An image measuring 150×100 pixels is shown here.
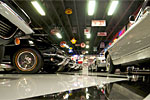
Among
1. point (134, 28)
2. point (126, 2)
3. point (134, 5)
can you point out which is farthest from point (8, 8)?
point (134, 5)

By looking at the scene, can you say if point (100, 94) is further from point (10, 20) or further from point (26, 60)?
point (26, 60)

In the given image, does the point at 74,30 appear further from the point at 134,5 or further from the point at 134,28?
the point at 134,28

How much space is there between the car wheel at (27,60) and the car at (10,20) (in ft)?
3.85

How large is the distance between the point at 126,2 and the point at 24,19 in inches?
258

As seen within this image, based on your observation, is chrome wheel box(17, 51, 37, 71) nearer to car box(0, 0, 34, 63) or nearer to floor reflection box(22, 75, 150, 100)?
car box(0, 0, 34, 63)

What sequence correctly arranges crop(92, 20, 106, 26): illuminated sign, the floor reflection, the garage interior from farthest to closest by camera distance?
crop(92, 20, 106, 26): illuminated sign
the garage interior
the floor reflection

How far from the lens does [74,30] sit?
37.1ft

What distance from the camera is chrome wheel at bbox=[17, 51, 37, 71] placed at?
10.3 ft

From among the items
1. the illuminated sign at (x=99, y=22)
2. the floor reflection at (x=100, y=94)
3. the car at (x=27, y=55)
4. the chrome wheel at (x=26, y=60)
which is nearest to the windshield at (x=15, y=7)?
the car at (x=27, y=55)

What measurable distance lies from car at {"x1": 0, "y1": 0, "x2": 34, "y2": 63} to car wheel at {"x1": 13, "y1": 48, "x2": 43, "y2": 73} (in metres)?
1.17

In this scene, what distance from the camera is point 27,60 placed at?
3.18 metres

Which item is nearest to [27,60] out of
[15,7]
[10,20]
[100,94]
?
[10,20]

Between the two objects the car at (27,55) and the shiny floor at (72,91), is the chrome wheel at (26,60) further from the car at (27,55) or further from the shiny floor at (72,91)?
the shiny floor at (72,91)

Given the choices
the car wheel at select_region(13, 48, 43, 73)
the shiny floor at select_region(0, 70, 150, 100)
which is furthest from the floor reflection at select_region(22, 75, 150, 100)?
the car wheel at select_region(13, 48, 43, 73)
